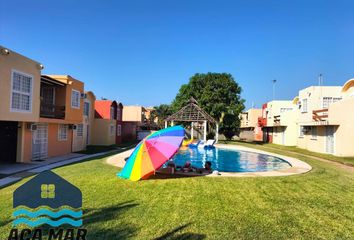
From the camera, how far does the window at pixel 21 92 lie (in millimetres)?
15695

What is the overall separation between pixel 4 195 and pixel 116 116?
29.5 meters

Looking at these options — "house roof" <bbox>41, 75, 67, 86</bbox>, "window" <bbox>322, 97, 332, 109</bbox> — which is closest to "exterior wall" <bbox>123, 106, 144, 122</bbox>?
"house roof" <bbox>41, 75, 67, 86</bbox>

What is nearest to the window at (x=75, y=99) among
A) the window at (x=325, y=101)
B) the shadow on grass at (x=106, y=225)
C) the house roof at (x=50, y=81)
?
the house roof at (x=50, y=81)

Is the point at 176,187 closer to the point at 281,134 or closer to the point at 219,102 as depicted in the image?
the point at 219,102

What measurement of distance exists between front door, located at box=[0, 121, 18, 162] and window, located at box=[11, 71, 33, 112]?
2.06m

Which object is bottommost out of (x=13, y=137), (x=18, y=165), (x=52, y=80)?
(x=18, y=165)

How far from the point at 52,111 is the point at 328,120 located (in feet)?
82.4

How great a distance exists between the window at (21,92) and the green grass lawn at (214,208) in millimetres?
6798

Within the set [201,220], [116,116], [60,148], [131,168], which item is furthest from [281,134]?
[201,220]

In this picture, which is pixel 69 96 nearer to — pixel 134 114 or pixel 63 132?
pixel 63 132

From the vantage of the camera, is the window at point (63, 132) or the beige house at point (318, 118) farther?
the beige house at point (318, 118)

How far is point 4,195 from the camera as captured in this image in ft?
30.4

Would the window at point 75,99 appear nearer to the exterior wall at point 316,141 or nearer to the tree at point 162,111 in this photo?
the exterior wall at point 316,141

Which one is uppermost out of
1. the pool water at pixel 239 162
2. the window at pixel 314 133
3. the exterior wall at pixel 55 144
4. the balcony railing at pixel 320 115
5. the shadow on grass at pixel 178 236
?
the balcony railing at pixel 320 115
